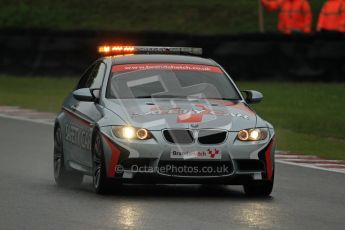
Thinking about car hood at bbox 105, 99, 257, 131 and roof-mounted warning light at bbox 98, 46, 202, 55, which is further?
roof-mounted warning light at bbox 98, 46, 202, 55

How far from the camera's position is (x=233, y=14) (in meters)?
43.8

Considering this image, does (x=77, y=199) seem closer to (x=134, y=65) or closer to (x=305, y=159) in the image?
(x=134, y=65)

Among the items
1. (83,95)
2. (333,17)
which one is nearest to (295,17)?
(333,17)

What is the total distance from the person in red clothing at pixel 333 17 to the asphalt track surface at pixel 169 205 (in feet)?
73.2

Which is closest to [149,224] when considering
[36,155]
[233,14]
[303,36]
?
[36,155]

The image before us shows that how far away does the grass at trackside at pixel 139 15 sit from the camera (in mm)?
43000

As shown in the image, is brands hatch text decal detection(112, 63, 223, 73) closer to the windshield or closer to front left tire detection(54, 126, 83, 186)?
the windshield

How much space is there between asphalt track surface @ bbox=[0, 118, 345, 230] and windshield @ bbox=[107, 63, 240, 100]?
96cm

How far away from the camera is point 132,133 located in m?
12.5

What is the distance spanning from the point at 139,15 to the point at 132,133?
32.7m

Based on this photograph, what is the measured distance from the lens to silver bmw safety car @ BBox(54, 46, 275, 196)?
12422mm

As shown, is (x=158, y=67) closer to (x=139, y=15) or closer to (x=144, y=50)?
(x=144, y=50)

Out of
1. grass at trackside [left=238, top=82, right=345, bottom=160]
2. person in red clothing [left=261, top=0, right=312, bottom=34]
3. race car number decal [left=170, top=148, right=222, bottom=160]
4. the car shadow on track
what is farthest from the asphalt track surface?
person in red clothing [left=261, top=0, right=312, bottom=34]

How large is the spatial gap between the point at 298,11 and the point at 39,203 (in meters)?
28.6
